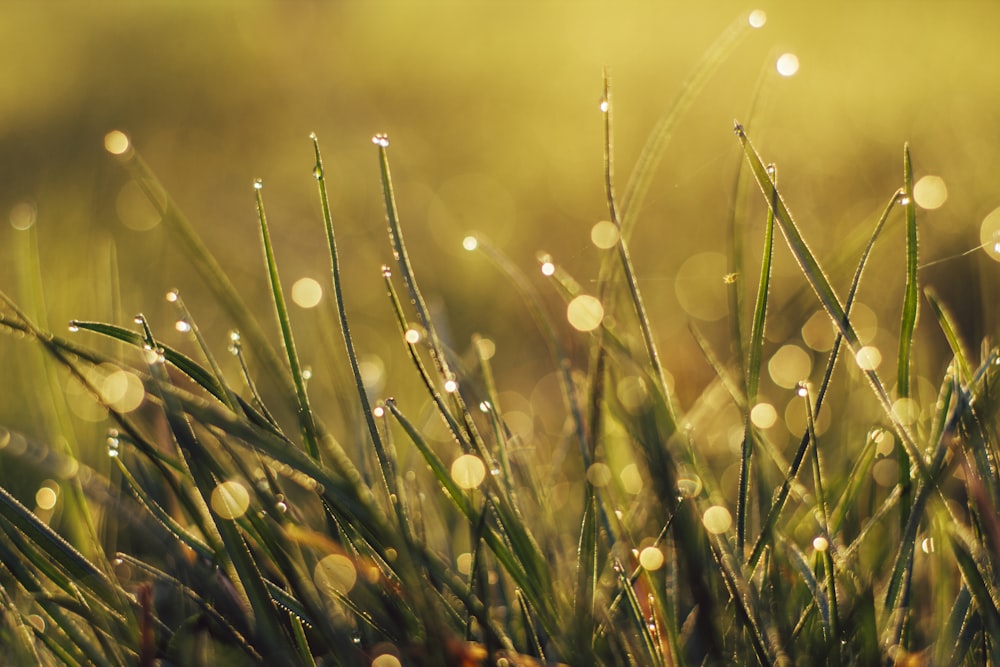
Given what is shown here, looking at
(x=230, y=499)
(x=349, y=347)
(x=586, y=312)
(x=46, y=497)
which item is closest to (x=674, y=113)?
(x=586, y=312)

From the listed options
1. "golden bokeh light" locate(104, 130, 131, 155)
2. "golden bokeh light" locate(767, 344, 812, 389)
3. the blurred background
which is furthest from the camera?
"golden bokeh light" locate(104, 130, 131, 155)

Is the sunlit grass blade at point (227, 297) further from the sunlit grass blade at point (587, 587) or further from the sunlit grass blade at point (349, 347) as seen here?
the sunlit grass blade at point (587, 587)

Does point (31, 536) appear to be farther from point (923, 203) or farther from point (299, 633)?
point (923, 203)

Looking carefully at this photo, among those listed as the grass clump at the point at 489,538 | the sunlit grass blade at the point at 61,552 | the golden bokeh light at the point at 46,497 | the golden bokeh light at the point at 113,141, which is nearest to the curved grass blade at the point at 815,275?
the grass clump at the point at 489,538

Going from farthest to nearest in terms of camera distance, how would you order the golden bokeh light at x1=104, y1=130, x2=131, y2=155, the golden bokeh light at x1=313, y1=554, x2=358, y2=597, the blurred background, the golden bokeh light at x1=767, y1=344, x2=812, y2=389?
the golden bokeh light at x1=104, y1=130, x2=131, y2=155
the blurred background
the golden bokeh light at x1=767, y1=344, x2=812, y2=389
the golden bokeh light at x1=313, y1=554, x2=358, y2=597

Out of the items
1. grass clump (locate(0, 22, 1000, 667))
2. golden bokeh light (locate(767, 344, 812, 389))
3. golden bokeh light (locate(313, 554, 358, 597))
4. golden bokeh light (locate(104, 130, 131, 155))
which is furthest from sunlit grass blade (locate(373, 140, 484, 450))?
golden bokeh light (locate(104, 130, 131, 155))

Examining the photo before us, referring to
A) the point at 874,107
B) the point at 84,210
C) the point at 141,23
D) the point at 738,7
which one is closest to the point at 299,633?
the point at 84,210

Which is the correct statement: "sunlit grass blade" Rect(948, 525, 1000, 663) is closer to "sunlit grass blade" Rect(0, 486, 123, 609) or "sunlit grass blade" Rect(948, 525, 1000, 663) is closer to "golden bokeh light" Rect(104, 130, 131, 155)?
"sunlit grass blade" Rect(0, 486, 123, 609)

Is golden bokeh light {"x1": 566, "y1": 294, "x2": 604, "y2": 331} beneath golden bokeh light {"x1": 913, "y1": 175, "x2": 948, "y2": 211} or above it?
beneath
